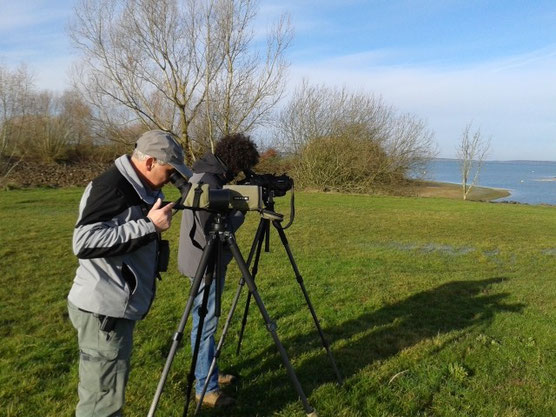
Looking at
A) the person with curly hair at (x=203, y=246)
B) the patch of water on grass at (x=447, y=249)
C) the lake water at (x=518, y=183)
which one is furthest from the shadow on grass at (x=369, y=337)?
the lake water at (x=518, y=183)

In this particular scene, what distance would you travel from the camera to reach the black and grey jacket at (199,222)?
9.06 feet

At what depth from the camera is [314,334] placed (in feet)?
14.8

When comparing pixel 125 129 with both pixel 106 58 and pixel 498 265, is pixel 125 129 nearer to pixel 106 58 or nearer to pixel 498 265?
pixel 106 58

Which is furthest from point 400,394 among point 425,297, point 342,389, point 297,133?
point 297,133

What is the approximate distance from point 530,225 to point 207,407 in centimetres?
1557

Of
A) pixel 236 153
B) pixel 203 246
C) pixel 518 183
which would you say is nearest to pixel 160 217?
pixel 203 246

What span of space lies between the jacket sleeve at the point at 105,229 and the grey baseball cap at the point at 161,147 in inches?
10.3

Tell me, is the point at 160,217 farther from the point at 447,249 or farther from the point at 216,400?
the point at 447,249

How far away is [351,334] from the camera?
459 centimetres

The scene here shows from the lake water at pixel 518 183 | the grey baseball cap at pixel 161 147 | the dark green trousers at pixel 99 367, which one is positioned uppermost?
the grey baseball cap at pixel 161 147

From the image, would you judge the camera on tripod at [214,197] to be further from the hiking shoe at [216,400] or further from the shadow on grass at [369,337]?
the shadow on grass at [369,337]

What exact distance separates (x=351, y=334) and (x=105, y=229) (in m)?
3.27

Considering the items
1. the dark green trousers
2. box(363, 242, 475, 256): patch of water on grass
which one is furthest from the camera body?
box(363, 242, 475, 256): patch of water on grass

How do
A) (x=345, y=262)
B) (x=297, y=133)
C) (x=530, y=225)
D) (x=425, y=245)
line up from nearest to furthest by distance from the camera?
(x=345, y=262) → (x=425, y=245) → (x=530, y=225) → (x=297, y=133)
